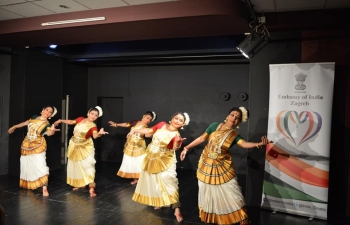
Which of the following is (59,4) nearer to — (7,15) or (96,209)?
(7,15)

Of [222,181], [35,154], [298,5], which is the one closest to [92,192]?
[35,154]

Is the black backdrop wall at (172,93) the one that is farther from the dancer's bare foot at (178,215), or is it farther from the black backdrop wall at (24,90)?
the dancer's bare foot at (178,215)

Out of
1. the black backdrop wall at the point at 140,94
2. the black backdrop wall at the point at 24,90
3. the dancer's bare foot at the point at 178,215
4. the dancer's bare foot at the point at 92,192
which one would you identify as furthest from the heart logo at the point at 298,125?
the black backdrop wall at the point at 24,90

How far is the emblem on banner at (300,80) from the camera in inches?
161

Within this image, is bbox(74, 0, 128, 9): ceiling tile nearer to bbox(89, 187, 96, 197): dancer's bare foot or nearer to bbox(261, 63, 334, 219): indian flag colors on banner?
bbox(261, 63, 334, 219): indian flag colors on banner

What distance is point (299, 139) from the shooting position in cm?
409

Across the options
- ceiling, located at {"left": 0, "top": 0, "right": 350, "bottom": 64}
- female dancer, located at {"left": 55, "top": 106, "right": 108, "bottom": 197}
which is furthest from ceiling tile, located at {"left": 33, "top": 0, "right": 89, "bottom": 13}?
female dancer, located at {"left": 55, "top": 106, "right": 108, "bottom": 197}

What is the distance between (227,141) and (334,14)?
2206 mm

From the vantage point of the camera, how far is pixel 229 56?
6.12 m

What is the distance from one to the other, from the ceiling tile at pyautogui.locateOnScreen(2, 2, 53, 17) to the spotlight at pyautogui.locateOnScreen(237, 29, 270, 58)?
2.77m

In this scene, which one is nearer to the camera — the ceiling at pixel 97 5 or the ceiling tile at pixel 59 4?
the ceiling at pixel 97 5

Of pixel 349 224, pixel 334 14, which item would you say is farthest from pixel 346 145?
pixel 334 14

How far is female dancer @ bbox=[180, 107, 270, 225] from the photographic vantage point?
3.62 metres

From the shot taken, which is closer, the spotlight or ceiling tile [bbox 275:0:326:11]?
ceiling tile [bbox 275:0:326:11]
